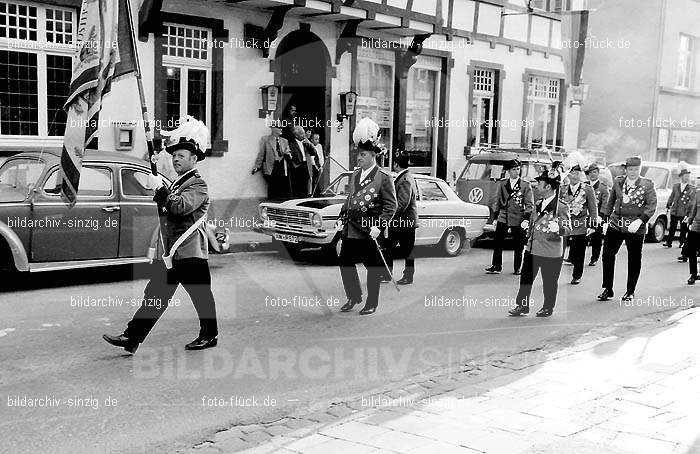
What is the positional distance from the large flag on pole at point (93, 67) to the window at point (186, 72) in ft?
26.2

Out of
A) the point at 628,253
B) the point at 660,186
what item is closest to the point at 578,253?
the point at 628,253

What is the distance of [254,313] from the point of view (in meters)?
8.55

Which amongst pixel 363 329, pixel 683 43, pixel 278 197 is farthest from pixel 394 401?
pixel 683 43

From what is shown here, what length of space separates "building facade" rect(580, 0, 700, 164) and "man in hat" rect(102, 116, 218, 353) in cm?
2392

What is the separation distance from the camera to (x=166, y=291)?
6664mm

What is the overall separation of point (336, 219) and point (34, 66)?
5970mm

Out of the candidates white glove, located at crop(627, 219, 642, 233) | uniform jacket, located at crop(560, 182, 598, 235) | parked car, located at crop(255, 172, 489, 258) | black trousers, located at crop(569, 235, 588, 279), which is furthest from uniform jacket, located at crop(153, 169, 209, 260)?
black trousers, located at crop(569, 235, 588, 279)

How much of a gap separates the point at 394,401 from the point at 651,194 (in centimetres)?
561

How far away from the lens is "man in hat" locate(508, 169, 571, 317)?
878cm

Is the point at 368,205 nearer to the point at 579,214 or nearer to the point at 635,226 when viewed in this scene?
the point at 635,226

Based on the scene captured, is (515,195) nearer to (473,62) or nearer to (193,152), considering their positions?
(193,152)

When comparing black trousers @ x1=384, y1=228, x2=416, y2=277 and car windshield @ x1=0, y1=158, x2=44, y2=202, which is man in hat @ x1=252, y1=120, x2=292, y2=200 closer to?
black trousers @ x1=384, y1=228, x2=416, y2=277

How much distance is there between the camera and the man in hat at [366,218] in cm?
865

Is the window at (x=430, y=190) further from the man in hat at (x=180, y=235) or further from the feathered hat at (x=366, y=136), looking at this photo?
the man in hat at (x=180, y=235)
